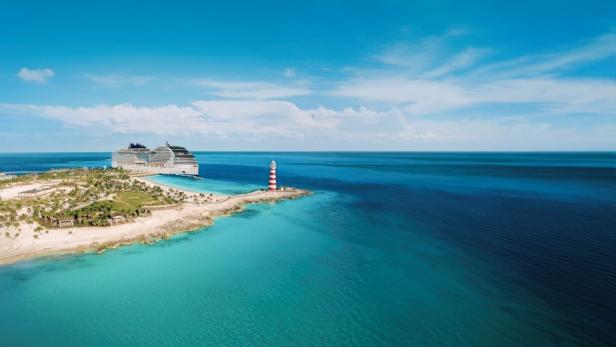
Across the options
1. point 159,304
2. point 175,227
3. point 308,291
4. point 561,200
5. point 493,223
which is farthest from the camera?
point 561,200

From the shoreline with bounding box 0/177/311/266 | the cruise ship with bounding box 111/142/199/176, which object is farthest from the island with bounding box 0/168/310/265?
the cruise ship with bounding box 111/142/199/176

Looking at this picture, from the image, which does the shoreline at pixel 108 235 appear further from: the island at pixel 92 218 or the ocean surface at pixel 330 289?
the ocean surface at pixel 330 289

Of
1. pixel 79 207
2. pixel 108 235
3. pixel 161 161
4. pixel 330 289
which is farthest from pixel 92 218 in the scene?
pixel 161 161

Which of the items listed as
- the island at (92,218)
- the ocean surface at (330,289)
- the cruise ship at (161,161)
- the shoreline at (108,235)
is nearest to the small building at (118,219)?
the island at (92,218)

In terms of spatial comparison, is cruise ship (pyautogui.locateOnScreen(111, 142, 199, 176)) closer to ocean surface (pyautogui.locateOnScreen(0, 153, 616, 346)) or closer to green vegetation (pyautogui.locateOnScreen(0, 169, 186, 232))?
green vegetation (pyautogui.locateOnScreen(0, 169, 186, 232))

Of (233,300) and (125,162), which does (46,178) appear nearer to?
(125,162)

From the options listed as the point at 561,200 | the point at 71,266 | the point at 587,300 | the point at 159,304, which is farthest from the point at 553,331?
the point at 561,200

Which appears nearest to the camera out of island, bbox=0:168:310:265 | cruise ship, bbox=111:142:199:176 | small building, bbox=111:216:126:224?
island, bbox=0:168:310:265
